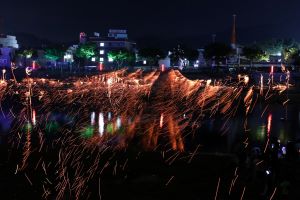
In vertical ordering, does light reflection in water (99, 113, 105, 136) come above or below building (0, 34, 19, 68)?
below

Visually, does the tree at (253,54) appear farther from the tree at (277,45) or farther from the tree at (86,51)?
the tree at (86,51)

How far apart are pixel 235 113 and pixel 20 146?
12649mm

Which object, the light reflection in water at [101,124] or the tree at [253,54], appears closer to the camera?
the light reflection in water at [101,124]

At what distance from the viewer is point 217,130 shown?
58.8 feet

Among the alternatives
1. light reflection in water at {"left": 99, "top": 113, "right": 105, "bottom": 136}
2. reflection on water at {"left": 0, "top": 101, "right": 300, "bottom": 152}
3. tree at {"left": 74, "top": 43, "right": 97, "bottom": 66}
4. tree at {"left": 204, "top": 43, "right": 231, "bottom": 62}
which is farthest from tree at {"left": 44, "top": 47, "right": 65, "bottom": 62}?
light reflection in water at {"left": 99, "top": 113, "right": 105, "bottom": 136}

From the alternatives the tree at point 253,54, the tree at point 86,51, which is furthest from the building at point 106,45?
the tree at point 253,54

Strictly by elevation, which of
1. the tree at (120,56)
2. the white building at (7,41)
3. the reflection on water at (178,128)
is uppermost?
the white building at (7,41)

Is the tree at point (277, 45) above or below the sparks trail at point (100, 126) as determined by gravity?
above

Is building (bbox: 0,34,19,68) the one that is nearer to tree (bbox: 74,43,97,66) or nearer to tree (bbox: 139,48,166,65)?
tree (bbox: 74,43,97,66)

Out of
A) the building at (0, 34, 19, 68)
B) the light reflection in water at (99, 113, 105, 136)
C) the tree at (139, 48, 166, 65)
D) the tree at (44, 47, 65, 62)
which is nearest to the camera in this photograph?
the light reflection in water at (99, 113, 105, 136)

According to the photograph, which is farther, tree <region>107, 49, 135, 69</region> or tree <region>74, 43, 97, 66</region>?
tree <region>107, 49, 135, 69</region>

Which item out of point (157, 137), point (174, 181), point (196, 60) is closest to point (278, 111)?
point (157, 137)

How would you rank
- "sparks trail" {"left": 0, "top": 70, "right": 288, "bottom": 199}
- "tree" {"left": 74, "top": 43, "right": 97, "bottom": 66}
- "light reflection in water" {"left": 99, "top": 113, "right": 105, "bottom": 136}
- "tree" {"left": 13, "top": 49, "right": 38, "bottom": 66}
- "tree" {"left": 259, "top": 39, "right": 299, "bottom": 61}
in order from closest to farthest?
"sparks trail" {"left": 0, "top": 70, "right": 288, "bottom": 199} < "light reflection in water" {"left": 99, "top": 113, "right": 105, "bottom": 136} < "tree" {"left": 13, "top": 49, "right": 38, "bottom": 66} < "tree" {"left": 74, "top": 43, "right": 97, "bottom": 66} < "tree" {"left": 259, "top": 39, "right": 299, "bottom": 61}

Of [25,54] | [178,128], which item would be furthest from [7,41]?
[178,128]
